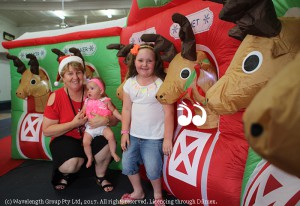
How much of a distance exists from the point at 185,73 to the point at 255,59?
463 millimetres

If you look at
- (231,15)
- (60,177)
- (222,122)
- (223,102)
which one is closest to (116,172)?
(60,177)

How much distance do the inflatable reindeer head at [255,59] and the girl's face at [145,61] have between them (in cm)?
64

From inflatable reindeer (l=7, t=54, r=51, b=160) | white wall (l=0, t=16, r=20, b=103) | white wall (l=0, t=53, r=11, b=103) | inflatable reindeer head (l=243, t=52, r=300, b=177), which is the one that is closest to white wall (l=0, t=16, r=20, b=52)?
white wall (l=0, t=16, r=20, b=103)

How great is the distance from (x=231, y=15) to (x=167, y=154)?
0.91 metres

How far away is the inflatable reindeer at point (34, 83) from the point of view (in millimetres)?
2365

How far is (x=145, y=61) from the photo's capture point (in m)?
1.54

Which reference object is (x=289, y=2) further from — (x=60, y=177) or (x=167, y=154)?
(x=60, y=177)

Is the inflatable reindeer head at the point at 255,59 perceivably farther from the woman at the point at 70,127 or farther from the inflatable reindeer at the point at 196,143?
the woman at the point at 70,127

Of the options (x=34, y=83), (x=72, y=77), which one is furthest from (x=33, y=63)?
(x=72, y=77)

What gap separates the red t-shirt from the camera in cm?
187

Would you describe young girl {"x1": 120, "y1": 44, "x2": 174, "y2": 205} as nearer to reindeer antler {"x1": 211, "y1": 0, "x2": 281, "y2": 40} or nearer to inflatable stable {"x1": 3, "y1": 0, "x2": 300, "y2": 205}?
inflatable stable {"x1": 3, "y1": 0, "x2": 300, "y2": 205}

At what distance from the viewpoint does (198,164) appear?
1.31 metres

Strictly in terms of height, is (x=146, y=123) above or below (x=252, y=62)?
below

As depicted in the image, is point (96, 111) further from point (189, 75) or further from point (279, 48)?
point (279, 48)
